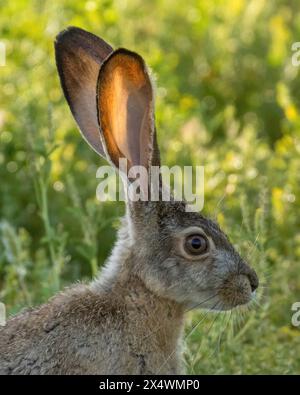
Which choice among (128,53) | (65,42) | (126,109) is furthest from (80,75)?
(128,53)

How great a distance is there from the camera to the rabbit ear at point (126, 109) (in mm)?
5379

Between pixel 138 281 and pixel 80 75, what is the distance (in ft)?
3.39

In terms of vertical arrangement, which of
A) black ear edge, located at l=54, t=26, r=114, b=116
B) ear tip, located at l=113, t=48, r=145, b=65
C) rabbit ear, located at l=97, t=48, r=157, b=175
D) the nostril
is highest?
black ear edge, located at l=54, t=26, r=114, b=116

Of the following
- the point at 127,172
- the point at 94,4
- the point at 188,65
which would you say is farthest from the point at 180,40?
the point at 127,172

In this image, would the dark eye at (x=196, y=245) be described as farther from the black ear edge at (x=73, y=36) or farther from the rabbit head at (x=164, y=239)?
the black ear edge at (x=73, y=36)

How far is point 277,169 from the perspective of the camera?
312 inches

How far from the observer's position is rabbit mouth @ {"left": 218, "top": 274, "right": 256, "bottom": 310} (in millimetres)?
5625

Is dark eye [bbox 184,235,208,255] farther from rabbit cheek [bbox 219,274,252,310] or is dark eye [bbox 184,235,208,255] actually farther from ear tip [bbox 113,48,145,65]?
ear tip [bbox 113,48,145,65]

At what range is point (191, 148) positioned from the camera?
829 cm

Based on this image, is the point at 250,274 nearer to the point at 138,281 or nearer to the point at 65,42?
the point at 138,281

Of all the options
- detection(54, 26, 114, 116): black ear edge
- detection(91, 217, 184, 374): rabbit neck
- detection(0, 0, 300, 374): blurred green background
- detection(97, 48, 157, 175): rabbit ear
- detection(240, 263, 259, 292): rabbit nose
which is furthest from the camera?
detection(0, 0, 300, 374): blurred green background

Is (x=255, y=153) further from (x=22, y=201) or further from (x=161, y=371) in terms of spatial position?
(x=161, y=371)

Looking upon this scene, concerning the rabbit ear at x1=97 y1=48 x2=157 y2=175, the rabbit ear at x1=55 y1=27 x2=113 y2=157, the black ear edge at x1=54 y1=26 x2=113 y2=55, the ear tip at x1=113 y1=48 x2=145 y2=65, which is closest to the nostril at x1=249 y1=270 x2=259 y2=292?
the rabbit ear at x1=97 y1=48 x2=157 y2=175

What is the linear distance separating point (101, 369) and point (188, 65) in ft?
15.7
